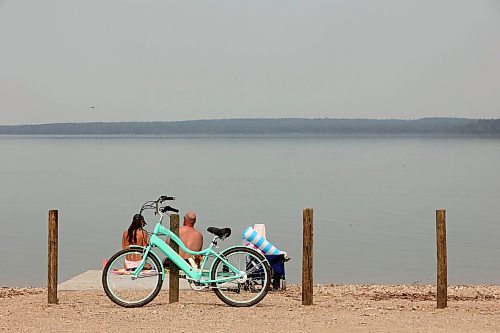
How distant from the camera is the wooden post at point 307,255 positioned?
11.3 m

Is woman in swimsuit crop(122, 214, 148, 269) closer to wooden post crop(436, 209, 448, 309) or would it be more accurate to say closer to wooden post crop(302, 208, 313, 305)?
wooden post crop(302, 208, 313, 305)

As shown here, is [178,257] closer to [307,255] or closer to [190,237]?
[307,255]

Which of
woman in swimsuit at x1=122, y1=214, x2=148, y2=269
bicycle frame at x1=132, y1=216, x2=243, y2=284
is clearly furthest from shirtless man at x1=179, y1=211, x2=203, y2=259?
bicycle frame at x1=132, y1=216, x2=243, y2=284

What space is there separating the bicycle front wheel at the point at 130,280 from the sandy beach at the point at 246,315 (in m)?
0.14

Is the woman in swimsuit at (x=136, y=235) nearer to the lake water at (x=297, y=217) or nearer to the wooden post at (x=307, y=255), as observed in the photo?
the wooden post at (x=307, y=255)

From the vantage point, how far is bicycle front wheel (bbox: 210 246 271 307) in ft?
36.6

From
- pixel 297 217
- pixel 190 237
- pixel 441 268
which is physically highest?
pixel 190 237

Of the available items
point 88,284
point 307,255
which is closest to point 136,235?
point 88,284

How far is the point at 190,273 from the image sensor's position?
37.3ft

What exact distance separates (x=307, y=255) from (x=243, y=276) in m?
0.69

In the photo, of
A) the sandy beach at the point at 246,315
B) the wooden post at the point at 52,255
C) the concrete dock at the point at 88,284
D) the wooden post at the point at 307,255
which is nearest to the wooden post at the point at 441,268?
the sandy beach at the point at 246,315

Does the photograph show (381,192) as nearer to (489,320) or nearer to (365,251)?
(365,251)

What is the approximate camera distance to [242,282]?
11125 mm

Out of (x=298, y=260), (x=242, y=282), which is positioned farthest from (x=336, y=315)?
(x=298, y=260)
